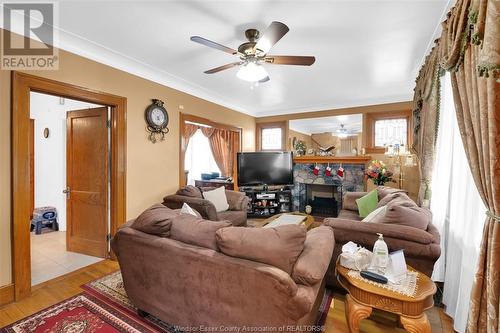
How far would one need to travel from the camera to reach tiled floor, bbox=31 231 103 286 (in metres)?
2.74

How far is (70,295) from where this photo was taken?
2.33 meters

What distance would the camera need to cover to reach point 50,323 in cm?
192

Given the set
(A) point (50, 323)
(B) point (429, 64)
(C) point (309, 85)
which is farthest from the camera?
(C) point (309, 85)

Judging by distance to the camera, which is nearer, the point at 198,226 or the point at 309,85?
the point at 198,226

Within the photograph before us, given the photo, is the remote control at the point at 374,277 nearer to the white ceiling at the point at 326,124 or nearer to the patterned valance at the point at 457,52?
the patterned valance at the point at 457,52

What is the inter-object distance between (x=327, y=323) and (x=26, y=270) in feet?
9.65

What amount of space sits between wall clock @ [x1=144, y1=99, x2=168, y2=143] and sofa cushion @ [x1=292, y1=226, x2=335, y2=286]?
9.27 ft

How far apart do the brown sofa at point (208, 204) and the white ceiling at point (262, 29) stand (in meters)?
1.85

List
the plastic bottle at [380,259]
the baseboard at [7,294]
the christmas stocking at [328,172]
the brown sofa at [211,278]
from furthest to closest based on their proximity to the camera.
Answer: the christmas stocking at [328,172] < the baseboard at [7,294] < the plastic bottle at [380,259] < the brown sofa at [211,278]

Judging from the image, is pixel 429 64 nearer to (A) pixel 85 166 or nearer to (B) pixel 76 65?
(B) pixel 76 65

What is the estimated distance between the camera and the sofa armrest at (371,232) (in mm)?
1958

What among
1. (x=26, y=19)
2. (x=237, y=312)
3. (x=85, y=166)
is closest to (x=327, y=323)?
(x=237, y=312)

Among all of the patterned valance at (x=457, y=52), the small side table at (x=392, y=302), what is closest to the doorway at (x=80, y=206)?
the small side table at (x=392, y=302)

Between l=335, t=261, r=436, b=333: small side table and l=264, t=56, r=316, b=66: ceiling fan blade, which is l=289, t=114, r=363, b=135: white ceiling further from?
l=335, t=261, r=436, b=333: small side table
